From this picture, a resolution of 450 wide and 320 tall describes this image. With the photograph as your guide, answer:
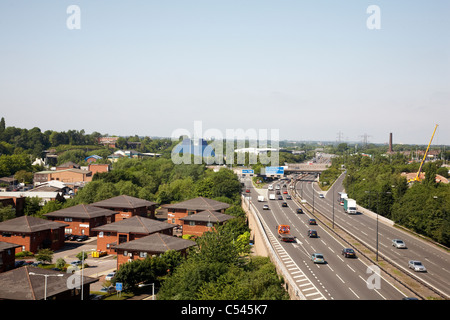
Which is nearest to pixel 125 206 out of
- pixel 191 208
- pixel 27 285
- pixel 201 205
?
pixel 191 208

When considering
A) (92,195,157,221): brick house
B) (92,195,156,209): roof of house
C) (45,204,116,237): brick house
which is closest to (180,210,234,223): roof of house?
(92,195,157,221): brick house

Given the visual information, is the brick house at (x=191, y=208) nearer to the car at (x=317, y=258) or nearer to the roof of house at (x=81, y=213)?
the roof of house at (x=81, y=213)

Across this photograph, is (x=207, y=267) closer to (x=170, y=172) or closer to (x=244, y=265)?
(x=244, y=265)

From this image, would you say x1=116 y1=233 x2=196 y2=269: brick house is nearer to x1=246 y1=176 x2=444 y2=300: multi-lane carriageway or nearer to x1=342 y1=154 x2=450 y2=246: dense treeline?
x1=246 y1=176 x2=444 y2=300: multi-lane carriageway

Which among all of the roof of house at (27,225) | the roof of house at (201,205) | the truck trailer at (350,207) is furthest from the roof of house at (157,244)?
the truck trailer at (350,207)
